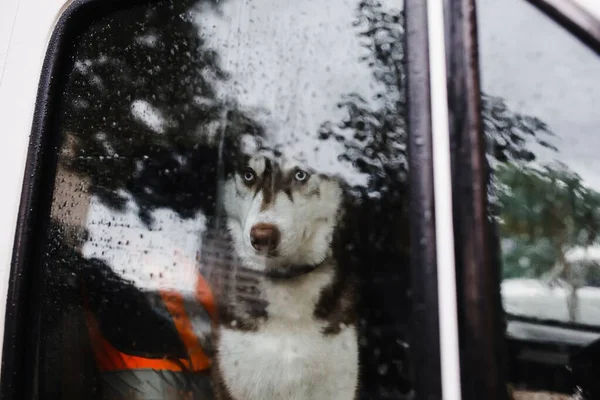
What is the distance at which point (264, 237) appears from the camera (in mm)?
1558

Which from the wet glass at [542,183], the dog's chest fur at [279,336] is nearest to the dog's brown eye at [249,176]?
the dog's chest fur at [279,336]

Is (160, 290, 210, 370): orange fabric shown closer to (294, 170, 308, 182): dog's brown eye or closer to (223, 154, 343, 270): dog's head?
(223, 154, 343, 270): dog's head

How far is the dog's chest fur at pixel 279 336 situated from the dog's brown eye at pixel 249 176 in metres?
0.24

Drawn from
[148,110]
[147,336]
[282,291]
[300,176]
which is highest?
[148,110]

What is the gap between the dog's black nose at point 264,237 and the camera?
154cm

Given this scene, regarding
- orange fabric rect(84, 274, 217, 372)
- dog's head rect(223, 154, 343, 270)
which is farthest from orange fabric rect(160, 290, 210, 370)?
dog's head rect(223, 154, 343, 270)

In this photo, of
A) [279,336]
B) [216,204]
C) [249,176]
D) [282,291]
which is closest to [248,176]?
[249,176]

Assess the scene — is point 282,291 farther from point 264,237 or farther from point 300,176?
point 300,176

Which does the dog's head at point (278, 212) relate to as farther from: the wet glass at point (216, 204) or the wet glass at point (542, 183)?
the wet glass at point (542, 183)

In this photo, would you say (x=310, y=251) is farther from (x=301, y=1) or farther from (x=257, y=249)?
(x=301, y=1)

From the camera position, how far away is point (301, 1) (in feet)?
4.96

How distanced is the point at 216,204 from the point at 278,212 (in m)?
0.16

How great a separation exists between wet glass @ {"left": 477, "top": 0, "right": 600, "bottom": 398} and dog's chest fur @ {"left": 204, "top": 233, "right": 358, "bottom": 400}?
413mm

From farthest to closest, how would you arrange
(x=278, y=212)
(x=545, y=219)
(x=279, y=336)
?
(x=278, y=212), (x=279, y=336), (x=545, y=219)
